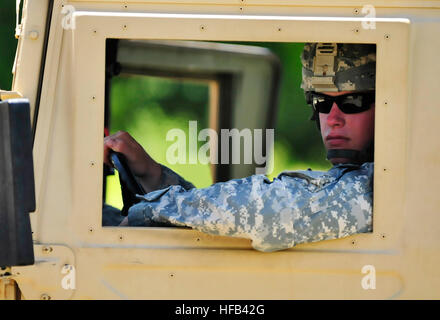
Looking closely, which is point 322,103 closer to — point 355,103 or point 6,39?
point 355,103

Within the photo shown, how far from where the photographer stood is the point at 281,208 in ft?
6.94

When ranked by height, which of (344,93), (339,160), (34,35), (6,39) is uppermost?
(6,39)

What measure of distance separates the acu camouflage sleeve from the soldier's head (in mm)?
258

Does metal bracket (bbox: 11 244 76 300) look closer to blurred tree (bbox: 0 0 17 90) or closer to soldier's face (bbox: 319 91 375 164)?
soldier's face (bbox: 319 91 375 164)

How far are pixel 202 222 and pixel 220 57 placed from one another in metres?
1.53

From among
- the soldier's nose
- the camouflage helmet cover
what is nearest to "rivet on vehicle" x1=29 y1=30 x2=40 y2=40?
the camouflage helmet cover

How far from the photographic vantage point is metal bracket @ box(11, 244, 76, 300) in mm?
2109

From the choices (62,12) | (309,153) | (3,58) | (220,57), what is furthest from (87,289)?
(3,58)

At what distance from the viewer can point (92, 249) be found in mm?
2127

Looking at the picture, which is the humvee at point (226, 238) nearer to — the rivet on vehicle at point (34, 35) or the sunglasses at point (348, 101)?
the rivet on vehicle at point (34, 35)

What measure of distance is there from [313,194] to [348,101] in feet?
1.42

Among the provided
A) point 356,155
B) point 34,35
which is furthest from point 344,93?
point 34,35

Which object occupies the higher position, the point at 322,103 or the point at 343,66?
the point at 343,66

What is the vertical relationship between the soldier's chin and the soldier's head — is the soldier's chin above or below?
below
